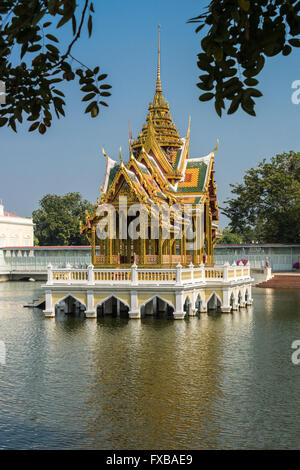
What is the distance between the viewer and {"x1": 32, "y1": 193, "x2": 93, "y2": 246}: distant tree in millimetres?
87062

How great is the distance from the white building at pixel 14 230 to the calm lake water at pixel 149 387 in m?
58.2

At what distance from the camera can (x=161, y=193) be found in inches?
991

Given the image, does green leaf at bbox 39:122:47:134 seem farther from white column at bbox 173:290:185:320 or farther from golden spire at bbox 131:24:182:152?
golden spire at bbox 131:24:182:152

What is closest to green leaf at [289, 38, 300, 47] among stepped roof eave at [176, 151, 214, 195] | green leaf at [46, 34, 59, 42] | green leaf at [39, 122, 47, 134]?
green leaf at [46, 34, 59, 42]

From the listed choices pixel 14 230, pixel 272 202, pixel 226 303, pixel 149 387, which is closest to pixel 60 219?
pixel 14 230

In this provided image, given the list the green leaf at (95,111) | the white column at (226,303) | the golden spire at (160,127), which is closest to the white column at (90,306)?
the white column at (226,303)

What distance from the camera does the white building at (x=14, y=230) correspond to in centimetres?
7631

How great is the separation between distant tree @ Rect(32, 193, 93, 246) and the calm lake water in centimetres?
6758

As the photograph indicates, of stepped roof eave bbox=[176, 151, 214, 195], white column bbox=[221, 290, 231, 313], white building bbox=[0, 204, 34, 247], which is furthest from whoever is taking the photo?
white building bbox=[0, 204, 34, 247]

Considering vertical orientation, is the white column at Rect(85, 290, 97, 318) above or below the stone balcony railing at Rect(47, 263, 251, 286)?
below

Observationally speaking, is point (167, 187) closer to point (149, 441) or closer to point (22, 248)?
point (149, 441)

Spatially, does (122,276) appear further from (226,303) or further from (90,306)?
(226,303)

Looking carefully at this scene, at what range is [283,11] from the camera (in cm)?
450
